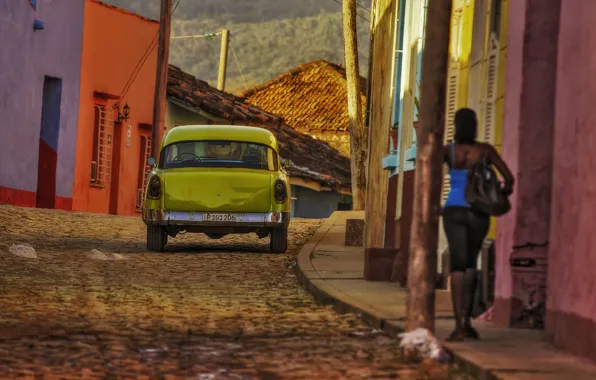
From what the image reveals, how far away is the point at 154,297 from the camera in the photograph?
1309 centimetres

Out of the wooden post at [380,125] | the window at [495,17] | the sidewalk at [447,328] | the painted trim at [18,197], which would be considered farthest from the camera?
the painted trim at [18,197]

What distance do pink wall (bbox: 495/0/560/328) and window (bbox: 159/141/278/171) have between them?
35.5 ft

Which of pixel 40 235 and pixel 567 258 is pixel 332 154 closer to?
pixel 40 235

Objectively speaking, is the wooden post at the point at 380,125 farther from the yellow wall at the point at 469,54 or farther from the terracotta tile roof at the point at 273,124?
the terracotta tile roof at the point at 273,124

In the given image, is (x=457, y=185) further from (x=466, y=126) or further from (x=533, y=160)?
(x=533, y=160)

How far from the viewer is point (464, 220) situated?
31.3 feet

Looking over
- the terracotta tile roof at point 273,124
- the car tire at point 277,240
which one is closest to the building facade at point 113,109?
the terracotta tile roof at point 273,124

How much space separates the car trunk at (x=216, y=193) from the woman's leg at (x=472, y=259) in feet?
34.8

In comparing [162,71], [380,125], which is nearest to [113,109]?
[162,71]

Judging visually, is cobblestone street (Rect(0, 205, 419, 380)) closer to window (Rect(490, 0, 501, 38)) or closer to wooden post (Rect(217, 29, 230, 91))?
window (Rect(490, 0, 501, 38))

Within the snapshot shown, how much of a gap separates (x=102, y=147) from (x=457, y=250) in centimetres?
2718

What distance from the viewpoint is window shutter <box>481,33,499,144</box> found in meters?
11.6

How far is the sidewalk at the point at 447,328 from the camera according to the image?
25.8ft

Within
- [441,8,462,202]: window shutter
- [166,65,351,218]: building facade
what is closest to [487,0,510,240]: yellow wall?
[441,8,462,202]: window shutter
